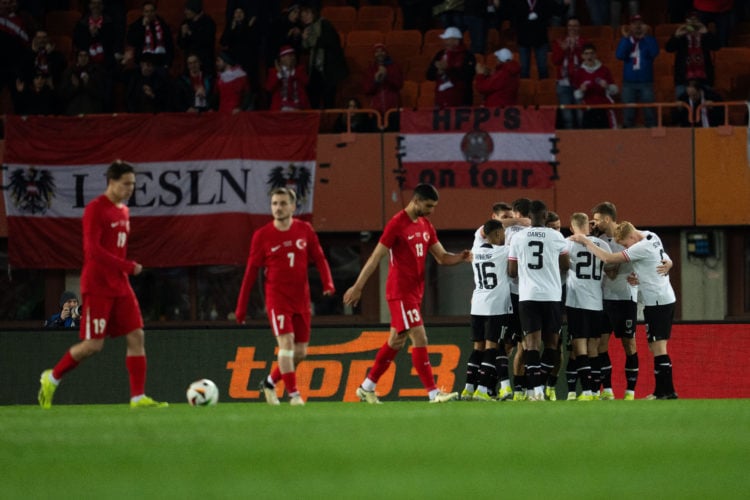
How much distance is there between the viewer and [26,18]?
26969 millimetres

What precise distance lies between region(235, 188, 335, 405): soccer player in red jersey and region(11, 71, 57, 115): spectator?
12.2 m

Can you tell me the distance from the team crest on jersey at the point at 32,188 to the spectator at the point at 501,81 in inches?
295

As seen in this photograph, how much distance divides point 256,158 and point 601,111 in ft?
19.2

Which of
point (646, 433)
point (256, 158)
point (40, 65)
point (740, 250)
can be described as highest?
point (40, 65)

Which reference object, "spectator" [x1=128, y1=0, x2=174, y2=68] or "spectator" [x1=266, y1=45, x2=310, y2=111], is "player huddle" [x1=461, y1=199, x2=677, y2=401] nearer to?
"spectator" [x1=266, y1=45, x2=310, y2=111]

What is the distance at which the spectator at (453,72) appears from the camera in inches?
926

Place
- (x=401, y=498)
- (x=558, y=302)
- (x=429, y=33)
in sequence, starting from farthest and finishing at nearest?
1. (x=429, y=33)
2. (x=558, y=302)
3. (x=401, y=498)

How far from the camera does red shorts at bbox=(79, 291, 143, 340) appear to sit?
12.5 metres

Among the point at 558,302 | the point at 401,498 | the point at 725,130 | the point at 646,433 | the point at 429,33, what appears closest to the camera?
the point at 401,498

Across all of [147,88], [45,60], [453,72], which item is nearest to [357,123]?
[453,72]

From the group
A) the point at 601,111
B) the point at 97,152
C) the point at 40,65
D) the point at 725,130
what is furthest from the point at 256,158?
the point at 725,130

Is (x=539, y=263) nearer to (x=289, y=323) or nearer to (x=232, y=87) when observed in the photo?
(x=289, y=323)

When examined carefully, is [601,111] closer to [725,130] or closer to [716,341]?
[725,130]

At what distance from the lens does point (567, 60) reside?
77.6 feet
